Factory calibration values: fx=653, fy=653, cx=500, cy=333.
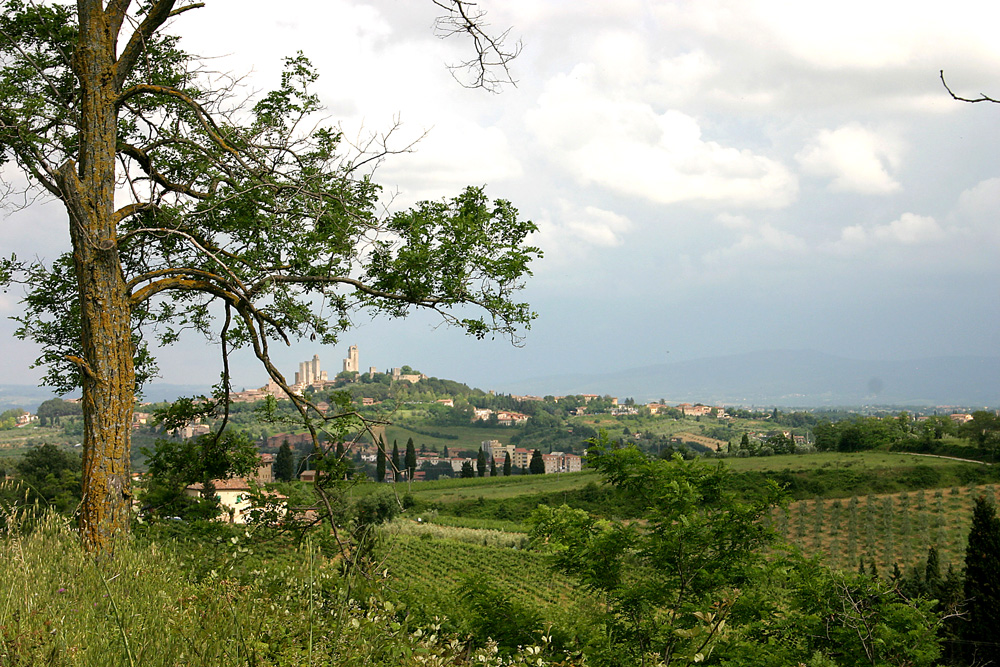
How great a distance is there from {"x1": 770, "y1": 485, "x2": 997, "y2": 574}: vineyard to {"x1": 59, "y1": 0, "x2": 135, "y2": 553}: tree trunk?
41.6m

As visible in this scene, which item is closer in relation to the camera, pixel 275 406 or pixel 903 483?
pixel 275 406

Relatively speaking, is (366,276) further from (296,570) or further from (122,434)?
(296,570)

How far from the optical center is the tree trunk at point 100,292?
5211 mm

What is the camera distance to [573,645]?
4.52 m

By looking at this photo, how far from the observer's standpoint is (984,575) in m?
18.7

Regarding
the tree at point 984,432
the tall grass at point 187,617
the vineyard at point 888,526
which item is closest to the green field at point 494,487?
the vineyard at point 888,526

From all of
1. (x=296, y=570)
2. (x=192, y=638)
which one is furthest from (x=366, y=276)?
(x=192, y=638)

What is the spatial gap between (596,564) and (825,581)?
2146 millimetres

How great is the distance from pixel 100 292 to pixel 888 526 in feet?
183

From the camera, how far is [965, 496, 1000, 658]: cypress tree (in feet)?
57.3

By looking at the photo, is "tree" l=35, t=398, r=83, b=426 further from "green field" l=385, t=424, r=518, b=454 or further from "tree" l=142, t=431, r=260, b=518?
"tree" l=142, t=431, r=260, b=518

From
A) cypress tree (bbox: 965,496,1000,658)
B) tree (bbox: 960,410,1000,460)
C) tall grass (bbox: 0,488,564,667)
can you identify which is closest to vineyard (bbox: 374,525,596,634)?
cypress tree (bbox: 965,496,1000,658)

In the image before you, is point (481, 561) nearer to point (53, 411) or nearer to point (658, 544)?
point (658, 544)

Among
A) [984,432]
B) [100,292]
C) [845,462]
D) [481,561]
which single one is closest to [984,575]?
[100,292]
